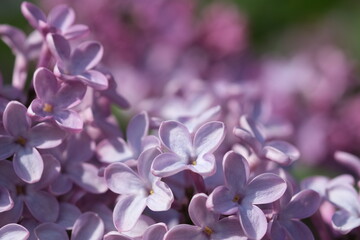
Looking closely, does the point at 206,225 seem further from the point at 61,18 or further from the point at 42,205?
the point at 61,18

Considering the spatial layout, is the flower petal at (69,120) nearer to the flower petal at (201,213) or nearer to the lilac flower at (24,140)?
the lilac flower at (24,140)

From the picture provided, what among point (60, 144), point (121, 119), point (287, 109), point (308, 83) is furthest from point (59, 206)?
point (308, 83)

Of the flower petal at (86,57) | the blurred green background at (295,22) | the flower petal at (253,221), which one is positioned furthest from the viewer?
the blurred green background at (295,22)

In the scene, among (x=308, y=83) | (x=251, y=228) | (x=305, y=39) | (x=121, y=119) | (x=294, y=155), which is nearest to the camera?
(x=251, y=228)

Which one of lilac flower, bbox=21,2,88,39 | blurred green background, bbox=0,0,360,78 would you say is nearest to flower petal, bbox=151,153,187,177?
lilac flower, bbox=21,2,88,39

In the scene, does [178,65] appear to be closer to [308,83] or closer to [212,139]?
[308,83]

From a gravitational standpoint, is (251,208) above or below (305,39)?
above

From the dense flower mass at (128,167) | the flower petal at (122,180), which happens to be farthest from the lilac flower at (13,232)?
the flower petal at (122,180)
